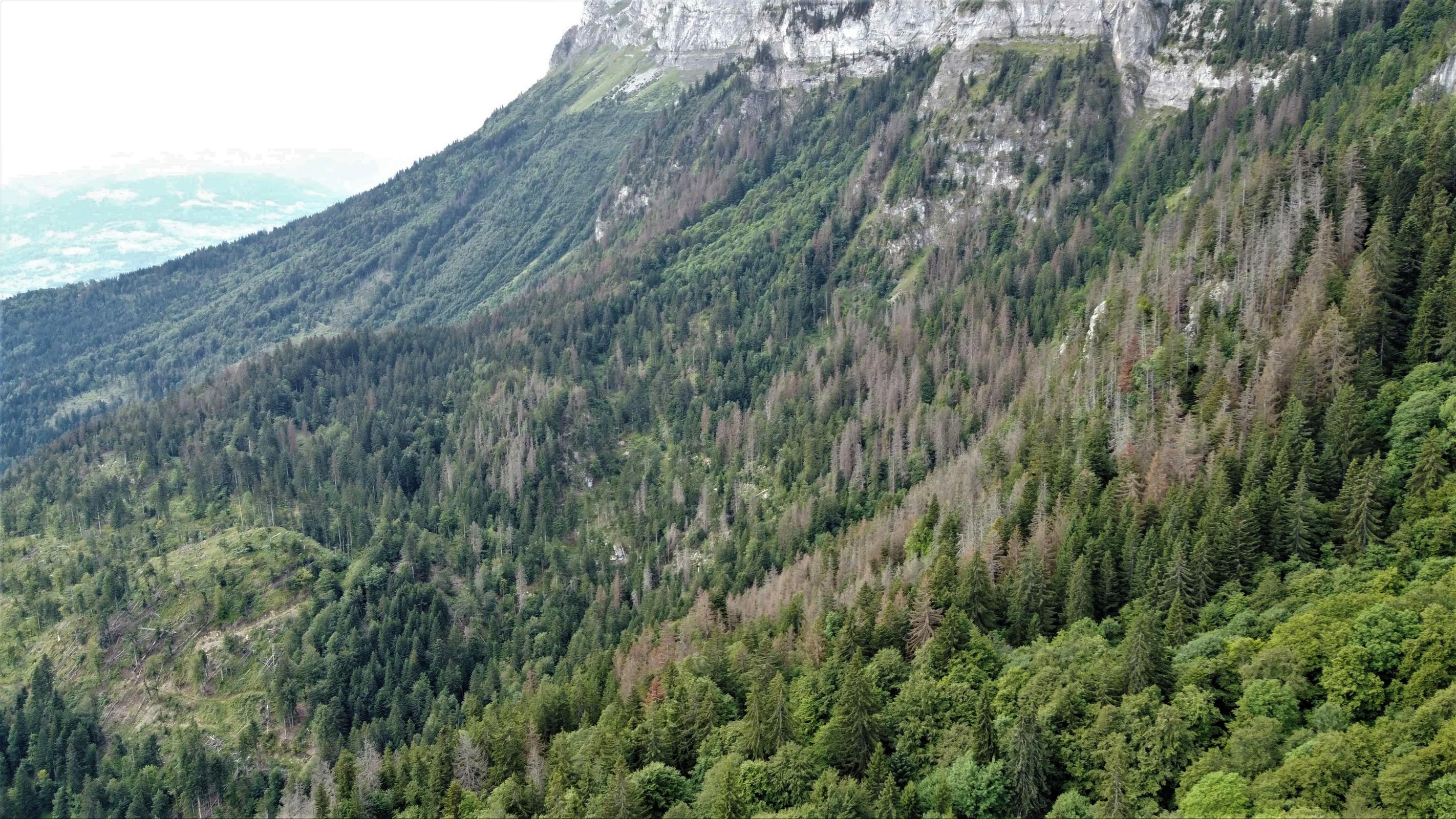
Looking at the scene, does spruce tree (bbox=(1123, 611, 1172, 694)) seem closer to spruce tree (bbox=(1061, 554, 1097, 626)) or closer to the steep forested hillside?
the steep forested hillside

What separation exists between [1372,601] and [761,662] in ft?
178

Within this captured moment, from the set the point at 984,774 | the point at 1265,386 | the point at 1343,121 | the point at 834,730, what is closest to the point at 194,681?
the point at 834,730

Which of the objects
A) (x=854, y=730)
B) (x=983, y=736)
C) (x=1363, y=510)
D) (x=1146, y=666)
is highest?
(x=1363, y=510)

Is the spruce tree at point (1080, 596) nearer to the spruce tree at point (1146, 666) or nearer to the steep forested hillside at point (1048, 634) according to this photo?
the steep forested hillside at point (1048, 634)

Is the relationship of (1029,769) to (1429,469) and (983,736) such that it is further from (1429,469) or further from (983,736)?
(1429,469)

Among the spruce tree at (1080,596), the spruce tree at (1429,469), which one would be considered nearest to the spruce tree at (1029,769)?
the spruce tree at (1080,596)

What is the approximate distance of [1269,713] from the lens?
3115 inches

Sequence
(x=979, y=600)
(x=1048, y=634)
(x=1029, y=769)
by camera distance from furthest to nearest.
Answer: (x=979, y=600) → (x=1048, y=634) → (x=1029, y=769)

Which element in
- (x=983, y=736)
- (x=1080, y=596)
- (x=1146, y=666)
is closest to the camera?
(x=983, y=736)

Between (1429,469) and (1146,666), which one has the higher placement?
(1429,469)

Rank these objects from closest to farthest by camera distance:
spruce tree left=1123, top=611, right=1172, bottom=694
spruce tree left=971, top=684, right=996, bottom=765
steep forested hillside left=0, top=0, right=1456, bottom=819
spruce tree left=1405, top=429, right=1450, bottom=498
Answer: steep forested hillside left=0, top=0, right=1456, bottom=819 → spruce tree left=971, top=684, right=996, bottom=765 → spruce tree left=1123, top=611, right=1172, bottom=694 → spruce tree left=1405, top=429, right=1450, bottom=498

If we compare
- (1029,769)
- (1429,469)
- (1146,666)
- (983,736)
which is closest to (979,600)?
(1146,666)

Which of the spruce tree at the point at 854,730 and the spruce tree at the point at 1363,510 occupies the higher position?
the spruce tree at the point at 1363,510

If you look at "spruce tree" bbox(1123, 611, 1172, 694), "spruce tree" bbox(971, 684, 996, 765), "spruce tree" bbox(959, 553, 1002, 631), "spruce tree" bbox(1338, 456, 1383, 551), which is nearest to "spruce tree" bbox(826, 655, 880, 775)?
"spruce tree" bbox(971, 684, 996, 765)
